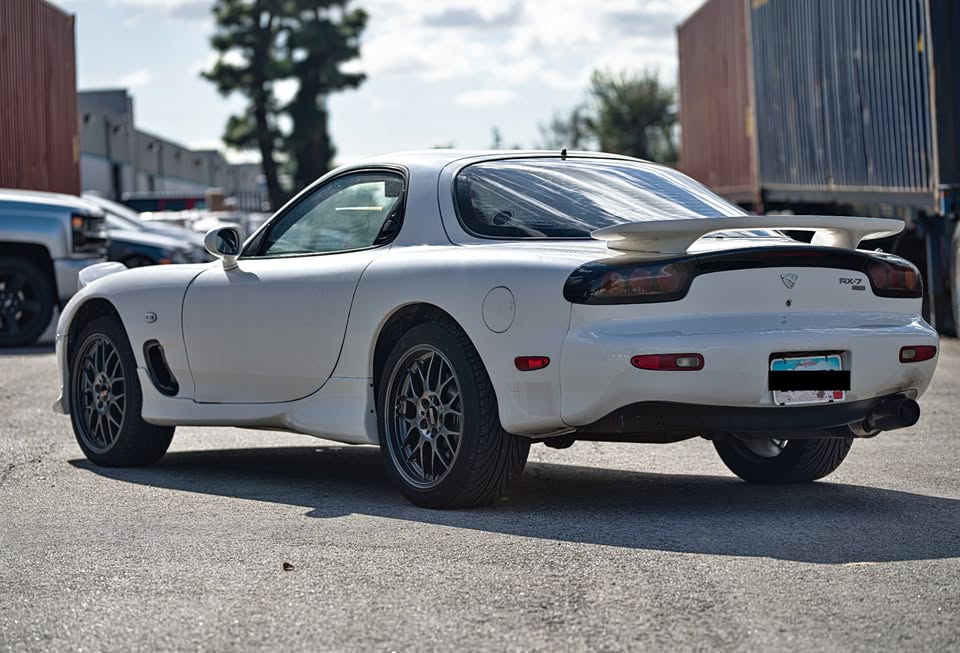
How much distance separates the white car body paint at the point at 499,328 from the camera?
5.43 meters

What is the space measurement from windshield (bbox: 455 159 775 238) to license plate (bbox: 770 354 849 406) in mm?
839

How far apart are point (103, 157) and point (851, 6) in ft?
158

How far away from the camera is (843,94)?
60.1 ft

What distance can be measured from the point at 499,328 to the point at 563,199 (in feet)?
2.61

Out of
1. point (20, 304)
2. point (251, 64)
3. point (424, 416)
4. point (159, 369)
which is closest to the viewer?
point (424, 416)

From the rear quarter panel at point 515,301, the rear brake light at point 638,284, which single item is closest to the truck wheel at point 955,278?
the rear quarter panel at point 515,301

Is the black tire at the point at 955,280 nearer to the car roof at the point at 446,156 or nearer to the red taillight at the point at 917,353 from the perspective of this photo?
the car roof at the point at 446,156

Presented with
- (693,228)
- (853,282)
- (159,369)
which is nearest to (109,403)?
(159,369)

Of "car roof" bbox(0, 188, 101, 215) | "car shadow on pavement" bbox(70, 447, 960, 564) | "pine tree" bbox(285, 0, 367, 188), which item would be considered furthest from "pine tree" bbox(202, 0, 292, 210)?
"car shadow on pavement" bbox(70, 447, 960, 564)

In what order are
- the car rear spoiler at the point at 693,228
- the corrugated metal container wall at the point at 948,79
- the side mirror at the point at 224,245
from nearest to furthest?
the car rear spoiler at the point at 693,228, the side mirror at the point at 224,245, the corrugated metal container wall at the point at 948,79

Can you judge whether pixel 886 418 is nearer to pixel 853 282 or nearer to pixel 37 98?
pixel 853 282

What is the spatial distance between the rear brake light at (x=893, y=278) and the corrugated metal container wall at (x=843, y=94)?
945 centimetres

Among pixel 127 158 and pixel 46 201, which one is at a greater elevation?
pixel 127 158

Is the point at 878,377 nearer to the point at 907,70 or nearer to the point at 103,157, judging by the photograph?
the point at 907,70
